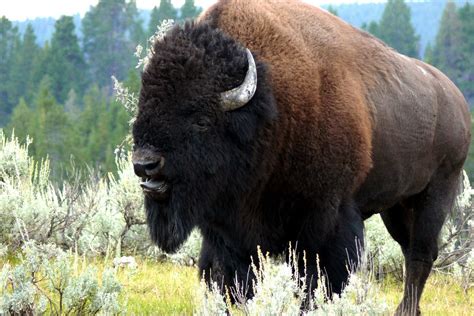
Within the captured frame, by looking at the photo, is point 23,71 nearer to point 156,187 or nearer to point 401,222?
point 401,222

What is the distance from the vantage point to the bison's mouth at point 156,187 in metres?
4.77

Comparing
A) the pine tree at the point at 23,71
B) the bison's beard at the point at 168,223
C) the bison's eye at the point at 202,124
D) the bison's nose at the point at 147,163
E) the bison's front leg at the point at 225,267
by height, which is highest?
the bison's eye at the point at 202,124

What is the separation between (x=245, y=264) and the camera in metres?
5.39

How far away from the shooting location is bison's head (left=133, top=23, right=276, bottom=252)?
185 inches

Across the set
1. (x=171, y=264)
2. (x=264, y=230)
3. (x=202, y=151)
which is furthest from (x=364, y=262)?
(x=171, y=264)

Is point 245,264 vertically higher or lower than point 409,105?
lower

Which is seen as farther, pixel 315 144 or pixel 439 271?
pixel 439 271

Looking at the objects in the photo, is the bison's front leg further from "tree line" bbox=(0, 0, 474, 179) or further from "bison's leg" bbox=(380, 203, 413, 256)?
"tree line" bbox=(0, 0, 474, 179)

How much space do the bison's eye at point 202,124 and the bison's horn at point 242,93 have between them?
13 cm

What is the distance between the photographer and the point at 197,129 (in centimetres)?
481

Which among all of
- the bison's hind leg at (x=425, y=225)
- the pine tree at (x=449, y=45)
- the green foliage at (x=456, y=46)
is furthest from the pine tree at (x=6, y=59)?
the bison's hind leg at (x=425, y=225)

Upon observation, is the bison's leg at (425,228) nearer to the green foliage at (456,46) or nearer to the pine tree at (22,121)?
the pine tree at (22,121)

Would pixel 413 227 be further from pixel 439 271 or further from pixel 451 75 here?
pixel 451 75

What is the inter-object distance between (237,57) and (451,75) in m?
75.6
